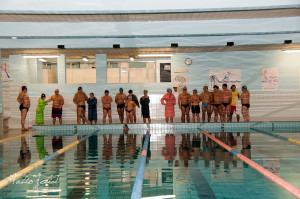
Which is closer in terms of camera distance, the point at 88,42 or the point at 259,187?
the point at 259,187

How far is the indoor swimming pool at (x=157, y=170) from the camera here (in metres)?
3.63

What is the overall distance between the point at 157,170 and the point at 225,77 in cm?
933

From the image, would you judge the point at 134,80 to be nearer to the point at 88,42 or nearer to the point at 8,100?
the point at 88,42

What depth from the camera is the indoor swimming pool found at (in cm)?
363

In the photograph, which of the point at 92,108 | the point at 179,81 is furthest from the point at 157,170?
the point at 179,81

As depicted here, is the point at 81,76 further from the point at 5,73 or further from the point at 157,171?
the point at 157,171

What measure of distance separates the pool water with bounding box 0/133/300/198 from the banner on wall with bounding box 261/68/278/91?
265 inches

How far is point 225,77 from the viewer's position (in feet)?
43.5

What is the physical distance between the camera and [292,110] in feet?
43.4

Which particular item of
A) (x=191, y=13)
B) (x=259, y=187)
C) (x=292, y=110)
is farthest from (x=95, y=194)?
(x=292, y=110)

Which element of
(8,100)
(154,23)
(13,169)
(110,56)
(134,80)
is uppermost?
(154,23)

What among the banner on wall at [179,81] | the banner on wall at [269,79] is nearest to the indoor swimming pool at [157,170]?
the banner on wall at [179,81]

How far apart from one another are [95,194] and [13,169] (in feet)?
6.31

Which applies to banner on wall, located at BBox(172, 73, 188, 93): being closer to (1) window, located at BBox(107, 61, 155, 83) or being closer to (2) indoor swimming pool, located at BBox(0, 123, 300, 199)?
(1) window, located at BBox(107, 61, 155, 83)
